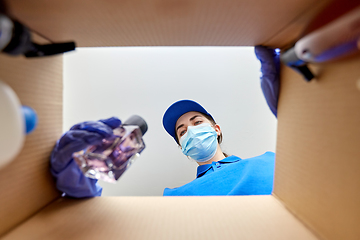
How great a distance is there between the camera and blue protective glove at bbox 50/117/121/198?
0.48 m

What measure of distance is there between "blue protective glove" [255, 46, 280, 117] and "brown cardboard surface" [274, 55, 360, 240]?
1.4 inches

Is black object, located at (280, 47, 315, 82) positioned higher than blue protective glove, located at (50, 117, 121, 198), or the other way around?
black object, located at (280, 47, 315, 82)

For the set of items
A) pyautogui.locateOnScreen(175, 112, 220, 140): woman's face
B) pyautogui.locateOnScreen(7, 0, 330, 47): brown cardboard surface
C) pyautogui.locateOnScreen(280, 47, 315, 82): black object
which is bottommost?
pyautogui.locateOnScreen(175, 112, 220, 140): woman's face

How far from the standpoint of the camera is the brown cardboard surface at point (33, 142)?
0.40m

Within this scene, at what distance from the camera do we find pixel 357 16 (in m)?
0.25

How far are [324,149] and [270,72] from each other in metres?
0.25

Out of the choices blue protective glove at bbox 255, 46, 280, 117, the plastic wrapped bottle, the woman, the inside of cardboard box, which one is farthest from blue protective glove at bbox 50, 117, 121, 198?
the inside of cardboard box

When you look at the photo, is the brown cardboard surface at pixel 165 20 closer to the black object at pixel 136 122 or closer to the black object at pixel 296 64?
the black object at pixel 296 64

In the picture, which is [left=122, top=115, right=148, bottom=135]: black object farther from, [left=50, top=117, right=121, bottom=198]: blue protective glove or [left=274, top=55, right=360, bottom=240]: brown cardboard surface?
[left=274, top=55, right=360, bottom=240]: brown cardboard surface

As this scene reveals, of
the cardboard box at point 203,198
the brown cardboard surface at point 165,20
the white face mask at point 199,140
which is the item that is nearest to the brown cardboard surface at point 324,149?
the cardboard box at point 203,198

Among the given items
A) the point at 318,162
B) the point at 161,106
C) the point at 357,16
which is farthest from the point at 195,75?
the point at 357,16

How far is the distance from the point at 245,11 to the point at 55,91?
0.43 metres

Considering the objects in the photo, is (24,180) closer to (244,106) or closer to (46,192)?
(46,192)

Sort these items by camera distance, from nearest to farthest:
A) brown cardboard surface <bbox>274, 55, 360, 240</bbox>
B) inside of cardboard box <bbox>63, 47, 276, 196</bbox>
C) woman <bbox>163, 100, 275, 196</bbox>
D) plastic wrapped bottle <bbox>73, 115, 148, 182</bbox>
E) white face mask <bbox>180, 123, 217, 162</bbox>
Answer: brown cardboard surface <bbox>274, 55, 360, 240</bbox>
plastic wrapped bottle <bbox>73, 115, 148, 182</bbox>
woman <bbox>163, 100, 275, 196</bbox>
white face mask <bbox>180, 123, 217, 162</bbox>
inside of cardboard box <bbox>63, 47, 276, 196</bbox>
